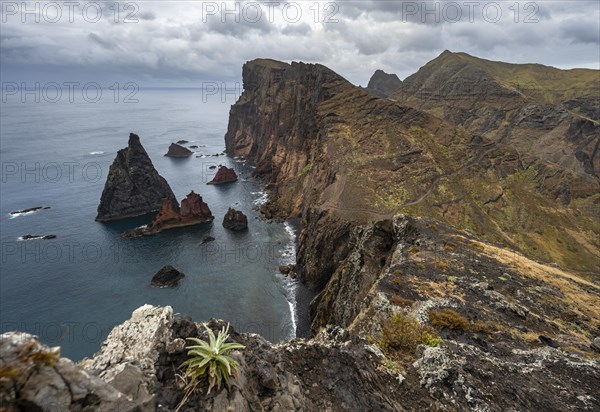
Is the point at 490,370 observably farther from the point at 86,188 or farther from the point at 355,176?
the point at 86,188

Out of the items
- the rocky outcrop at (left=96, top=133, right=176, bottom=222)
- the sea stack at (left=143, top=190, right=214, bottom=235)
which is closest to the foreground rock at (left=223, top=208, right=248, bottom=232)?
the sea stack at (left=143, top=190, right=214, bottom=235)

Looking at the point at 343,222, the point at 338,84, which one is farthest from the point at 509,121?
the point at 343,222

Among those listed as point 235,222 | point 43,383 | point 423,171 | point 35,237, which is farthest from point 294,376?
point 35,237

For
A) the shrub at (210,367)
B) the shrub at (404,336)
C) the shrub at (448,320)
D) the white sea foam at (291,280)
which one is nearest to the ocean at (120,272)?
the white sea foam at (291,280)

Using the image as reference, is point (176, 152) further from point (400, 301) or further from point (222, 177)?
point (400, 301)

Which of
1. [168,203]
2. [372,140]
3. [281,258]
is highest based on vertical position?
[372,140]
